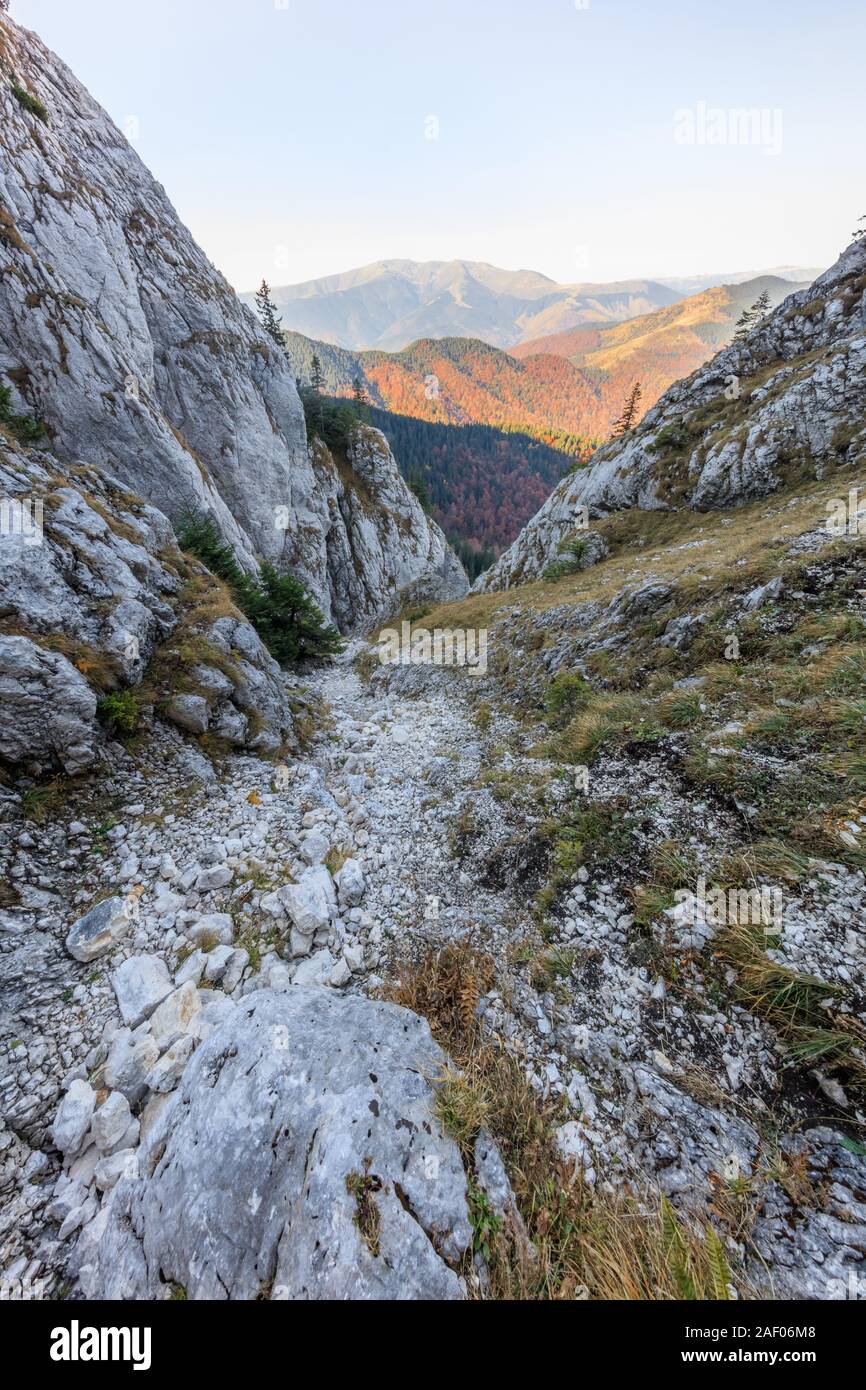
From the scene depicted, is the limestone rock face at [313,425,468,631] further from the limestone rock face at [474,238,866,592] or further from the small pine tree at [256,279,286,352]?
the limestone rock face at [474,238,866,592]

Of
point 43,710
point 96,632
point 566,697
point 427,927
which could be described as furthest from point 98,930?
point 566,697

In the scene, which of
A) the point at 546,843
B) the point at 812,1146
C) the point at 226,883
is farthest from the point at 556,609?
the point at 812,1146

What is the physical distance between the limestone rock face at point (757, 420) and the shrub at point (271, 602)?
15.9 meters

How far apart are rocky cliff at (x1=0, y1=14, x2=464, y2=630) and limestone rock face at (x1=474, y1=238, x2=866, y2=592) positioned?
15480mm

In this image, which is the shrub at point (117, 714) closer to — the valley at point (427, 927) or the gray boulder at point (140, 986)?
the valley at point (427, 927)

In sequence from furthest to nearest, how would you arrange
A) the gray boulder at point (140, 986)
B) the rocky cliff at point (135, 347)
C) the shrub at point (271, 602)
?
1. the shrub at point (271, 602)
2. the rocky cliff at point (135, 347)
3. the gray boulder at point (140, 986)

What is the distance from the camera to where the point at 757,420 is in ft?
71.5

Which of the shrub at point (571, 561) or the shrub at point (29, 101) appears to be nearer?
the shrub at point (29, 101)

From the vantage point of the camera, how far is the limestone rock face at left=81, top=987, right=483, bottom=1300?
11.7ft

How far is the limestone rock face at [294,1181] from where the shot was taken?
3580 mm

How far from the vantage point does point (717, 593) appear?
1246 cm

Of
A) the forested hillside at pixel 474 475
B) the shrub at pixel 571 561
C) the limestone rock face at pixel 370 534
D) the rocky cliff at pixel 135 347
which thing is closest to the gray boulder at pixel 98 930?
the rocky cliff at pixel 135 347

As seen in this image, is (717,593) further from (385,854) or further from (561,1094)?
(561,1094)
